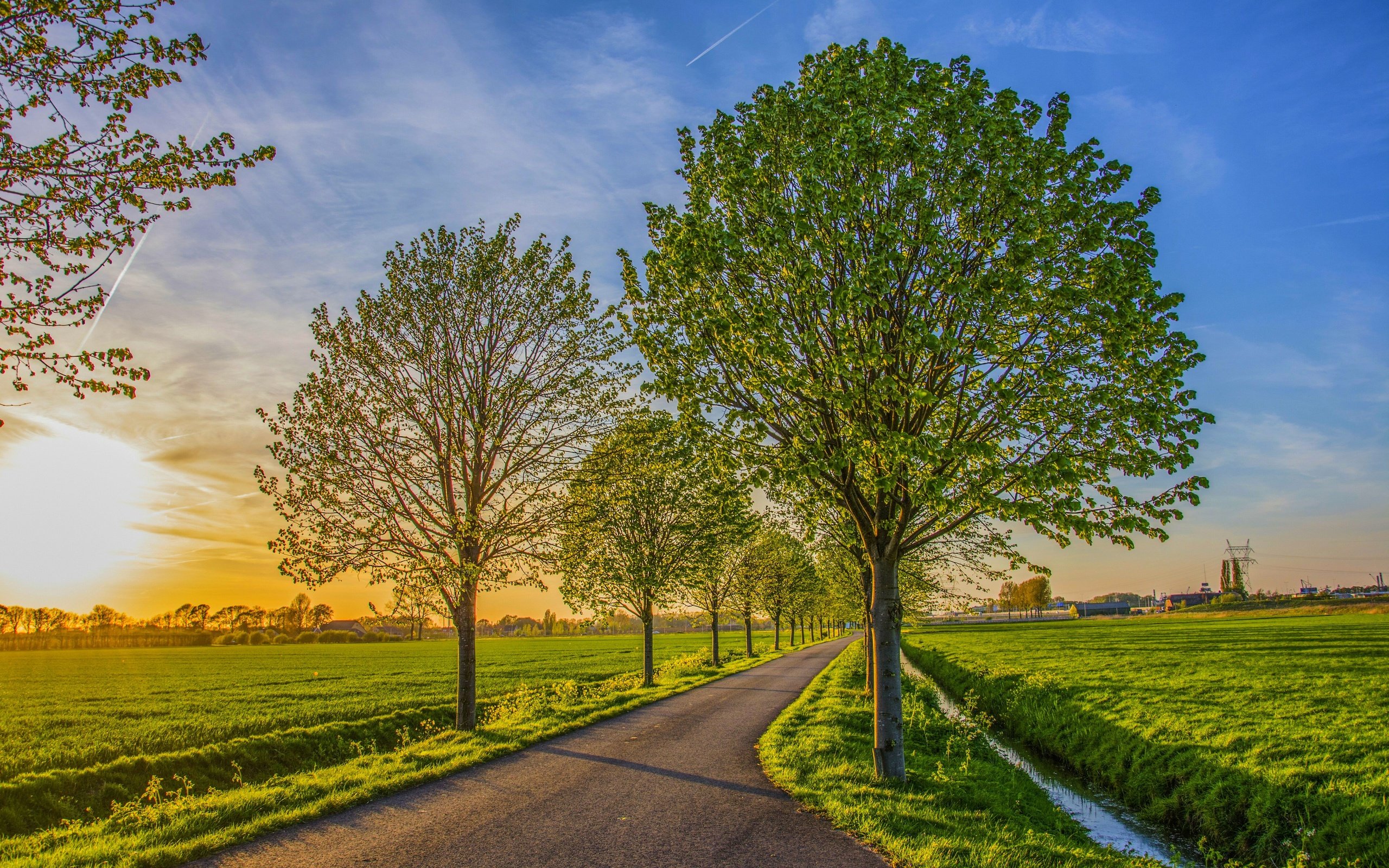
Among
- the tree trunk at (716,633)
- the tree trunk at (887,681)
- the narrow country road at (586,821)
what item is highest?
the tree trunk at (887,681)

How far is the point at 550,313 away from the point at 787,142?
29.0 feet

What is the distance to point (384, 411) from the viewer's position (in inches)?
643

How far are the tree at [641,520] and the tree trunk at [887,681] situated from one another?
3.12m

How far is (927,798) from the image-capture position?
10.2 m

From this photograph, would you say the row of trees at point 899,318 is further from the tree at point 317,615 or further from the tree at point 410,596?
the tree at point 317,615

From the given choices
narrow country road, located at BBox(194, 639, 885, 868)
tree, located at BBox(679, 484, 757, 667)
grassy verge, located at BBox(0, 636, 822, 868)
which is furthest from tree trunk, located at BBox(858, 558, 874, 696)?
narrow country road, located at BBox(194, 639, 885, 868)

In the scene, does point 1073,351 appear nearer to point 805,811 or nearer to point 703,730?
point 805,811

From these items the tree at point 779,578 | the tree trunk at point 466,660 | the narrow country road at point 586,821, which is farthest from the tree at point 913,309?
the tree at point 779,578

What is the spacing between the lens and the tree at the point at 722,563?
12344mm

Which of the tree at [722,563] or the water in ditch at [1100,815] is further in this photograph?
the tree at [722,563]

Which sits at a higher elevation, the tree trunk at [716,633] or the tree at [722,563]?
the tree at [722,563]

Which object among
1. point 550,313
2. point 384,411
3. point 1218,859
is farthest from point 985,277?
point 384,411

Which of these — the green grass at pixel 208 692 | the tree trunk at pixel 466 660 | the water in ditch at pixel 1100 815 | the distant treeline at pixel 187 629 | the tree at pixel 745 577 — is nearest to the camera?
the water in ditch at pixel 1100 815

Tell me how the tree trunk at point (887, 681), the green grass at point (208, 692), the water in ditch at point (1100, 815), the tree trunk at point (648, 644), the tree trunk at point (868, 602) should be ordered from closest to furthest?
the tree trunk at point (887, 681) < the water in ditch at point (1100, 815) < the tree trunk at point (868, 602) < the green grass at point (208, 692) < the tree trunk at point (648, 644)
